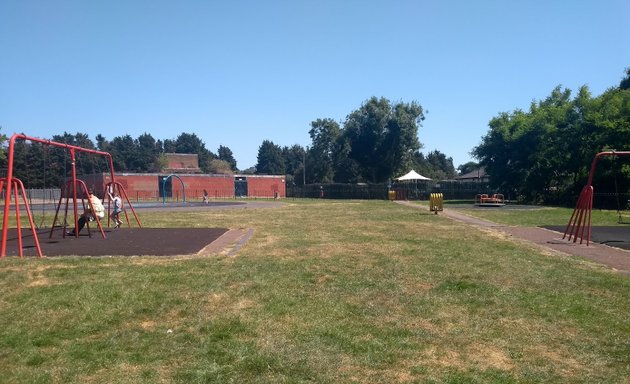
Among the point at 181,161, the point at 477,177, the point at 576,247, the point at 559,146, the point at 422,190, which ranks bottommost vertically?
the point at 576,247

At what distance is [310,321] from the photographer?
6324 mm

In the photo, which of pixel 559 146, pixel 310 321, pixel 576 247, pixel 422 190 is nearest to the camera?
pixel 310 321

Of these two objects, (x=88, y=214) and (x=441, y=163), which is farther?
(x=441, y=163)

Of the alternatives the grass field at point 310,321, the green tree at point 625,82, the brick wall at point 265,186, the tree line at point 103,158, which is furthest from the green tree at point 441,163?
the grass field at point 310,321

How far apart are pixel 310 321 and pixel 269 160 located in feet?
467

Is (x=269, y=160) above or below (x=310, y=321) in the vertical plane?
above

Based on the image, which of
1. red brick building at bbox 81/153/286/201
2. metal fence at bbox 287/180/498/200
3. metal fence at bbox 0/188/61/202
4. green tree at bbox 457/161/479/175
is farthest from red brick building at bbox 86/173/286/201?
green tree at bbox 457/161/479/175

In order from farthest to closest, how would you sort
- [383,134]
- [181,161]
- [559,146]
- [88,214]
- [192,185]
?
[181,161] → [192,185] → [383,134] → [559,146] → [88,214]

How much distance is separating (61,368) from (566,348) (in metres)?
5.05

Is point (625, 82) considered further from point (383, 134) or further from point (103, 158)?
point (103, 158)

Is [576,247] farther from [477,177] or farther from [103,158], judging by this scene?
[103,158]

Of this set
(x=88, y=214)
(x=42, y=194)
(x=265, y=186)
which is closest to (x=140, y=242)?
(x=88, y=214)

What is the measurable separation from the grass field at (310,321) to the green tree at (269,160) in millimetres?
135961

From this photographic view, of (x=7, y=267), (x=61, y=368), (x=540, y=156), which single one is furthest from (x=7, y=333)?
(x=540, y=156)
